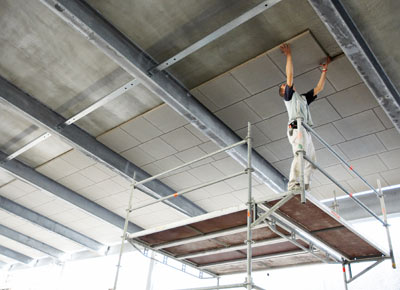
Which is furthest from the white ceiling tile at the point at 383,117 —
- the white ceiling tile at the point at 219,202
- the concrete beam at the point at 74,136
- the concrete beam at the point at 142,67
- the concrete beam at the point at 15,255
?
the concrete beam at the point at 15,255

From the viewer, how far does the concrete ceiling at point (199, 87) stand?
16.4 feet

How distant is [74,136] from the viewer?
7.02 m

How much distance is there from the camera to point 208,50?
5.44 meters

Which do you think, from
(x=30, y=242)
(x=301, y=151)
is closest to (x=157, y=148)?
(x=301, y=151)

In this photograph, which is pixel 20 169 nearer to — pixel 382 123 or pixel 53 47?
pixel 53 47

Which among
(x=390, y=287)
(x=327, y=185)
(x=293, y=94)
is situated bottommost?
(x=390, y=287)

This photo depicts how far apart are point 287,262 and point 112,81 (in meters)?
3.85

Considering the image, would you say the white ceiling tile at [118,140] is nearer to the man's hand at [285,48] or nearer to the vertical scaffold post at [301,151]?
the man's hand at [285,48]

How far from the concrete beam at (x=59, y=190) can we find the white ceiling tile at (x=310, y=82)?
18.6 feet

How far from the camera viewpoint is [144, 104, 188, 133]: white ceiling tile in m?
6.53

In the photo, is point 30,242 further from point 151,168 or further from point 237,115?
point 237,115

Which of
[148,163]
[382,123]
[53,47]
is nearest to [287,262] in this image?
[382,123]

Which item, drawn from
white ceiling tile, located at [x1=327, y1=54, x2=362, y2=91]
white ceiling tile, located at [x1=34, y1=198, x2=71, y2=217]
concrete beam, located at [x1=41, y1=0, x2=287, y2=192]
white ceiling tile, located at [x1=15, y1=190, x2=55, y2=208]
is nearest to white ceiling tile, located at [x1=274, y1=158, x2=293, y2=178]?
concrete beam, located at [x1=41, y1=0, x2=287, y2=192]

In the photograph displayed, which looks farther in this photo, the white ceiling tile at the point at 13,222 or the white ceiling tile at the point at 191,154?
the white ceiling tile at the point at 13,222
